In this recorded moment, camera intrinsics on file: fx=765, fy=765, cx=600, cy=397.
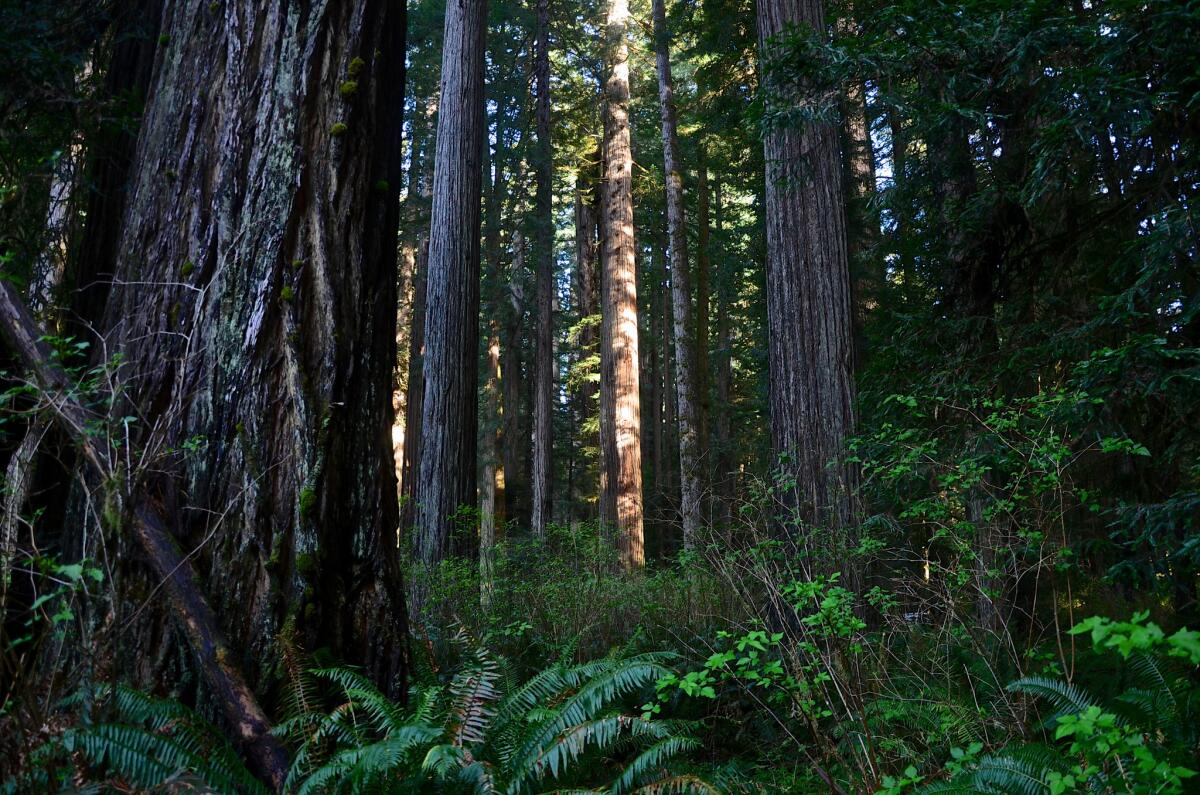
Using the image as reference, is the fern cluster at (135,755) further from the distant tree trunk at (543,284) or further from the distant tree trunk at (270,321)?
the distant tree trunk at (543,284)

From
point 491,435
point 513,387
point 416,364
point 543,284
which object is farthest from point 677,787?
point 513,387

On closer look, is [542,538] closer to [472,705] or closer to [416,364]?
[472,705]

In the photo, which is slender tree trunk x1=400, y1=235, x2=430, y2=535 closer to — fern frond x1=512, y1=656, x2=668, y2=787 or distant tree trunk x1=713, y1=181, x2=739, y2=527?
distant tree trunk x1=713, y1=181, x2=739, y2=527

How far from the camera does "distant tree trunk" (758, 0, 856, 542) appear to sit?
20.7 feet

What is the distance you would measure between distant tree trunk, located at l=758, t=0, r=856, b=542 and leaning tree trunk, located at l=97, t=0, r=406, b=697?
3.58 metres

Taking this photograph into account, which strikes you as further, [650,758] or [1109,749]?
[650,758]

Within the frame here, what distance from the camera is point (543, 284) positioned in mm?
19109

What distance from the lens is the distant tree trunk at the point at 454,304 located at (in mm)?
8039

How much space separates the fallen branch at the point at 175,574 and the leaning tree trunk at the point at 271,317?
0.11 metres

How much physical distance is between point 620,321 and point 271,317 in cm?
1068

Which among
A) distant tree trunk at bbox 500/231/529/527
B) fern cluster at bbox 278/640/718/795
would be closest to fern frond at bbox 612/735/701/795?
fern cluster at bbox 278/640/718/795

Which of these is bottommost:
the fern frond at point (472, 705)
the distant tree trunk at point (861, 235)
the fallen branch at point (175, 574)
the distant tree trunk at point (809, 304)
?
the fern frond at point (472, 705)

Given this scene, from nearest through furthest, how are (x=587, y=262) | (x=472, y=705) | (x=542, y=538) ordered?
(x=472, y=705) < (x=542, y=538) < (x=587, y=262)

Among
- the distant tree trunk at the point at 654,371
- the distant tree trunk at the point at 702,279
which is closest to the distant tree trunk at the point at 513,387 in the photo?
the distant tree trunk at the point at 654,371
